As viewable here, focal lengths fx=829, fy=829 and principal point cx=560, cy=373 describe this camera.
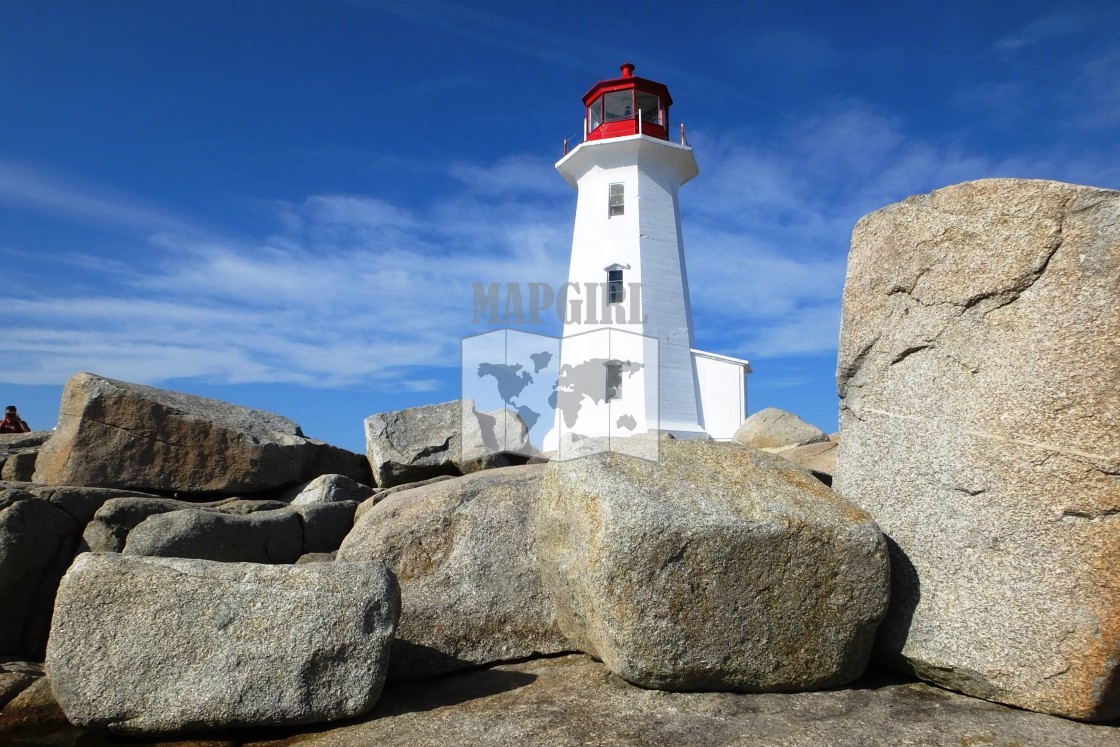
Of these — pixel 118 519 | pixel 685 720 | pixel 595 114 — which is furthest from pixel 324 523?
pixel 595 114

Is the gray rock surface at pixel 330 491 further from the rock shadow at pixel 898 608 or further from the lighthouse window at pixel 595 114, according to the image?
the lighthouse window at pixel 595 114

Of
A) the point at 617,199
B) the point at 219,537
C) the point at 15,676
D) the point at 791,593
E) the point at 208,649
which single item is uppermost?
the point at 617,199

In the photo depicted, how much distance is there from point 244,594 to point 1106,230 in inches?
191

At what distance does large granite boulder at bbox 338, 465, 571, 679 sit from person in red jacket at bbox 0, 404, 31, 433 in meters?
9.77

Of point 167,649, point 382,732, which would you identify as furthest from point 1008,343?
point 167,649

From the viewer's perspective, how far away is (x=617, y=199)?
2097 cm

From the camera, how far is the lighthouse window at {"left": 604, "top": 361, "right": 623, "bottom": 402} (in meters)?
20.4

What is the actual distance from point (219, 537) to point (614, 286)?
14943 millimetres

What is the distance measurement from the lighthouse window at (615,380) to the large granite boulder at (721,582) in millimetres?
15538

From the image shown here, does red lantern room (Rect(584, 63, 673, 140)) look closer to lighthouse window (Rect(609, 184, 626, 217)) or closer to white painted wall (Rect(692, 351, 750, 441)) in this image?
lighthouse window (Rect(609, 184, 626, 217))

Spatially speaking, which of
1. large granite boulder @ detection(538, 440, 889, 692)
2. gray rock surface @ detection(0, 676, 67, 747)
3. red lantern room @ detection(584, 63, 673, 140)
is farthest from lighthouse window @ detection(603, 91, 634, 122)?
gray rock surface @ detection(0, 676, 67, 747)

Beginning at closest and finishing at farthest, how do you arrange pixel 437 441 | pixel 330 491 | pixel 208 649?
pixel 208 649
pixel 330 491
pixel 437 441

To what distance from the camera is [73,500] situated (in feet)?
21.6

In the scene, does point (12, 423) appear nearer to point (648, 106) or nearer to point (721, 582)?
point (721, 582)
